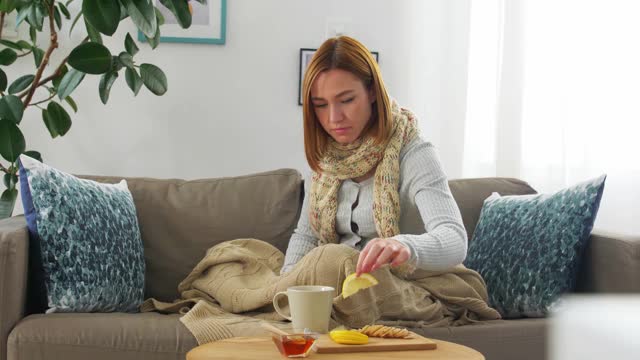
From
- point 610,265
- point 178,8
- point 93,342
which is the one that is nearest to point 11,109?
point 178,8

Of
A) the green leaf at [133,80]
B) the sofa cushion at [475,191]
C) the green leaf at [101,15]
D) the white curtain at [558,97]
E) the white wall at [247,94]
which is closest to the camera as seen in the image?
the green leaf at [101,15]

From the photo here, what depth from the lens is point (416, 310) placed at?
184 cm

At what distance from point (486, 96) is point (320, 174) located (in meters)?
1.18

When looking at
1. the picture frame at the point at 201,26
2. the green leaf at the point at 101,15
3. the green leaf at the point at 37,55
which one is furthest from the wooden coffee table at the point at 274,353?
the picture frame at the point at 201,26

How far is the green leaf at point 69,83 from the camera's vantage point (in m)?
2.47

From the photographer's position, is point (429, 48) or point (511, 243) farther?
point (429, 48)

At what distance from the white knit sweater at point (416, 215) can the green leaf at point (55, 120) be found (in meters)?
0.95

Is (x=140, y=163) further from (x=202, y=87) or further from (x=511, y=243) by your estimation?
(x=511, y=243)

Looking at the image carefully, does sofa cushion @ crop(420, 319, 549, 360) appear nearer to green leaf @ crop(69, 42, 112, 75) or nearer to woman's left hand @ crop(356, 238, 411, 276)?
woman's left hand @ crop(356, 238, 411, 276)

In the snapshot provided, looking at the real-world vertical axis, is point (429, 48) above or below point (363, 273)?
above

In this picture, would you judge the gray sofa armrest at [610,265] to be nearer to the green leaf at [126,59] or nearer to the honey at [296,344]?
the honey at [296,344]

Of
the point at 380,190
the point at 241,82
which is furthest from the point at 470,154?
the point at 380,190

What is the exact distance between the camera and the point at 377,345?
121 cm

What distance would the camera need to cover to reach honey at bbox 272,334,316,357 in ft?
3.76
